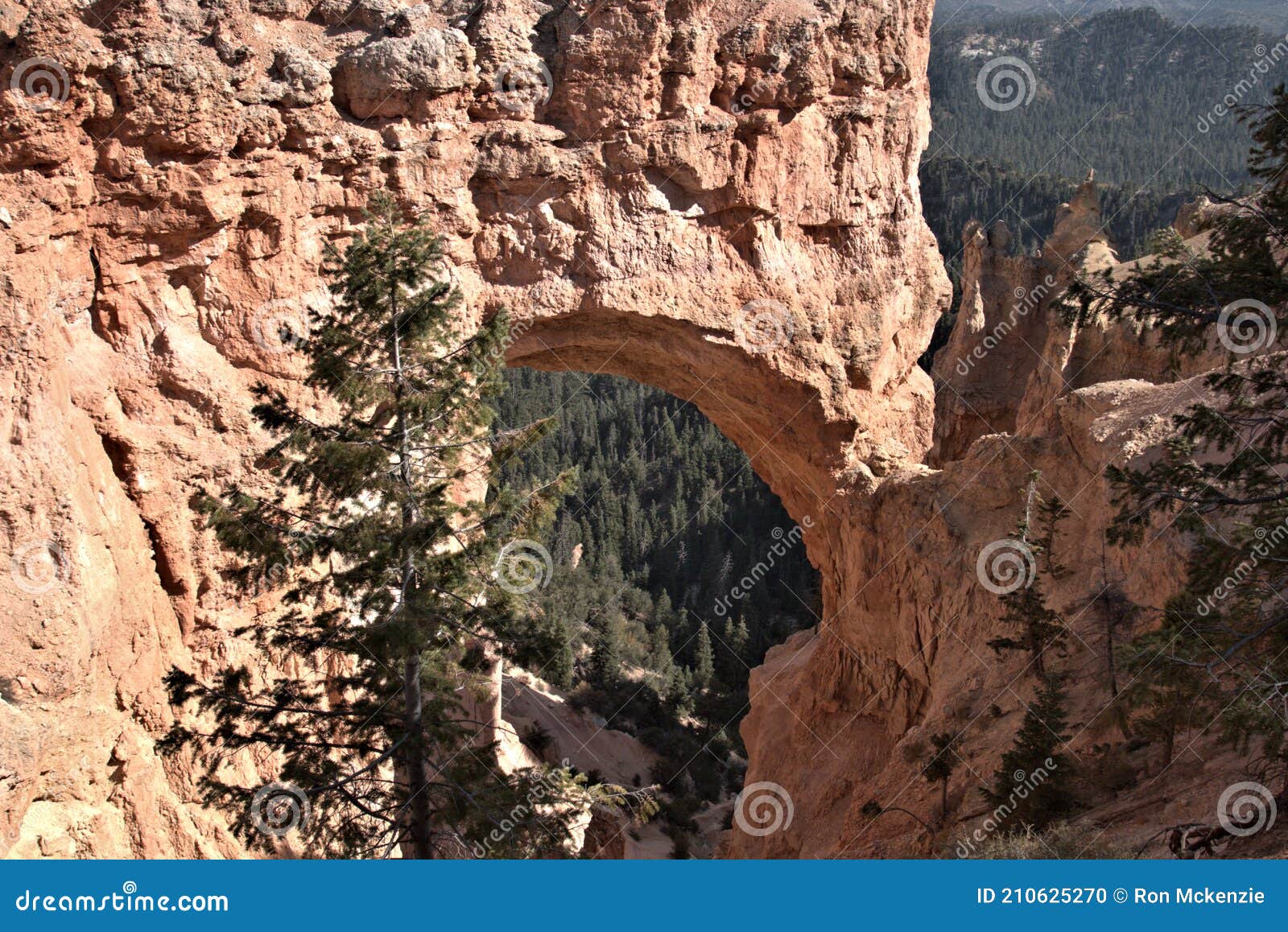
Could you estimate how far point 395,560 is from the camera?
9344mm

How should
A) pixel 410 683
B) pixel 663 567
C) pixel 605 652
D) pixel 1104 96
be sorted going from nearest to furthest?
pixel 410 683, pixel 605 652, pixel 663 567, pixel 1104 96

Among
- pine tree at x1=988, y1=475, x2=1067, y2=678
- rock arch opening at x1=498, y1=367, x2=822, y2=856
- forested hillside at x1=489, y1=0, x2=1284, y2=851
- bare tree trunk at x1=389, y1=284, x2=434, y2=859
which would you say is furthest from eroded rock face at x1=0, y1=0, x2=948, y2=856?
forested hillside at x1=489, y1=0, x2=1284, y2=851

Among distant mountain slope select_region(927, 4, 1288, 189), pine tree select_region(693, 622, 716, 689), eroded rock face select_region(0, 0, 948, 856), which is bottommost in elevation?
pine tree select_region(693, 622, 716, 689)

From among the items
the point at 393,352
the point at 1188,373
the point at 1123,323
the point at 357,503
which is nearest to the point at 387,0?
the point at 393,352

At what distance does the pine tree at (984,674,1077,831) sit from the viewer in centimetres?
1069

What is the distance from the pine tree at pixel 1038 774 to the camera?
10688 millimetres

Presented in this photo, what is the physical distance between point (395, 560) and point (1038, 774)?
6434mm

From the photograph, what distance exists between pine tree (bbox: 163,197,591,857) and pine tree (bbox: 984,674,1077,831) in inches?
167

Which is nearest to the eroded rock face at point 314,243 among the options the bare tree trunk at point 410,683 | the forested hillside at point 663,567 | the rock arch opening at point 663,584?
the rock arch opening at point 663,584

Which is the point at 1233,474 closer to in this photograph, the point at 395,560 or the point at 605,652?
the point at 395,560

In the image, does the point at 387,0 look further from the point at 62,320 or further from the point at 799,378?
the point at 799,378

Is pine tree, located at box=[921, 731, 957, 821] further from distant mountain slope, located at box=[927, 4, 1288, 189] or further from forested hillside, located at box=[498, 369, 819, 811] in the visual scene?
distant mountain slope, located at box=[927, 4, 1288, 189]

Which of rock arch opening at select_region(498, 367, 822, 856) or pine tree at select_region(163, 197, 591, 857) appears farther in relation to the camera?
rock arch opening at select_region(498, 367, 822, 856)

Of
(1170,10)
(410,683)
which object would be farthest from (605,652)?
(1170,10)
